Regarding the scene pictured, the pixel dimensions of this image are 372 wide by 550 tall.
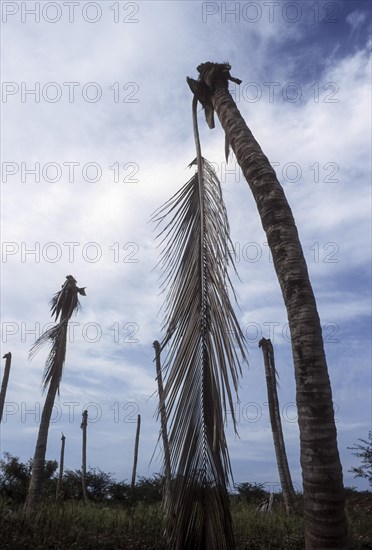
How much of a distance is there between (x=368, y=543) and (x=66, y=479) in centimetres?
2097

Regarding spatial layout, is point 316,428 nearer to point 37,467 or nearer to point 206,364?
point 206,364

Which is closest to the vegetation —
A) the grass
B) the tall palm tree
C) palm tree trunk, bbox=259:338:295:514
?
the grass

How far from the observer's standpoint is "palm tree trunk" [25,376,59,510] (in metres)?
13.5

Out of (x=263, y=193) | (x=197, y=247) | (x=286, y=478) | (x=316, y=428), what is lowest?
(x=286, y=478)

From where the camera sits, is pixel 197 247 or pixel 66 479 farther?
pixel 66 479

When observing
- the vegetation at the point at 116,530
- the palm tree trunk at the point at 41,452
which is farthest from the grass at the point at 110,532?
the palm tree trunk at the point at 41,452

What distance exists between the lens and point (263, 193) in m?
4.03

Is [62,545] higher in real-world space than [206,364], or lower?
lower

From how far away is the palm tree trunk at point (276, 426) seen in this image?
15.5m

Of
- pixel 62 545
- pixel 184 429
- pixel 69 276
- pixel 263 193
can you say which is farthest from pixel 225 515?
pixel 69 276

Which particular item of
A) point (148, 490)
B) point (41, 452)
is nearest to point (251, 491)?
point (148, 490)

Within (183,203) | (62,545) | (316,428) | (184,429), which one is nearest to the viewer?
(316,428)

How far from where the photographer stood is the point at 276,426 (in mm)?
17172

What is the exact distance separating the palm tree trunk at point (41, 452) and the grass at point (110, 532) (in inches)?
45.9
